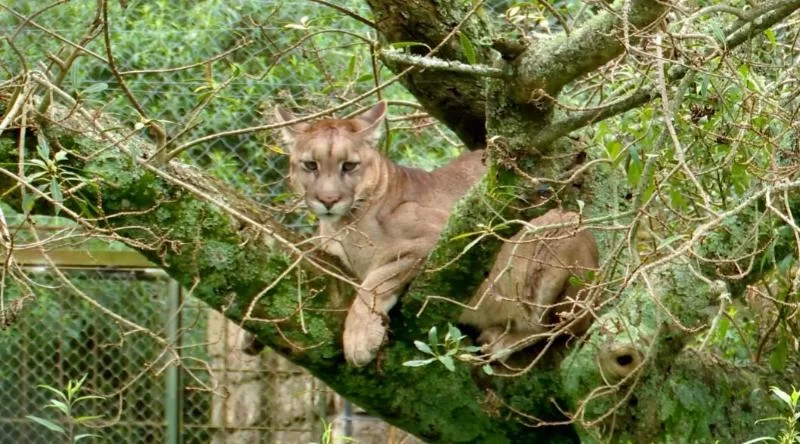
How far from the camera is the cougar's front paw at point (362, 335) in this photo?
557 cm

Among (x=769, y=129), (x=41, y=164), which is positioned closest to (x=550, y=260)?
(x=769, y=129)

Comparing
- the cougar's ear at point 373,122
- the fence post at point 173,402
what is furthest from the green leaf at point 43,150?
the fence post at point 173,402

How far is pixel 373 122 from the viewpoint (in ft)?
21.4

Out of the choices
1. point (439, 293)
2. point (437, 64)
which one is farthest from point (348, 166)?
point (437, 64)

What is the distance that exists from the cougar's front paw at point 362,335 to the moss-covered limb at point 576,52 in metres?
1.29

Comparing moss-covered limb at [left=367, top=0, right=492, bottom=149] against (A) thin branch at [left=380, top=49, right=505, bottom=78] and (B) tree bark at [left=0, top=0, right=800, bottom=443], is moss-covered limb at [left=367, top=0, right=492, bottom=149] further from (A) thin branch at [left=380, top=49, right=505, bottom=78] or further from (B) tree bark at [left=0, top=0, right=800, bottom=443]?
(A) thin branch at [left=380, top=49, right=505, bottom=78]

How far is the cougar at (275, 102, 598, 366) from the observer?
5742 millimetres

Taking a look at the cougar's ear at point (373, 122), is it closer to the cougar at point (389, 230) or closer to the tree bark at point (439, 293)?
the cougar at point (389, 230)

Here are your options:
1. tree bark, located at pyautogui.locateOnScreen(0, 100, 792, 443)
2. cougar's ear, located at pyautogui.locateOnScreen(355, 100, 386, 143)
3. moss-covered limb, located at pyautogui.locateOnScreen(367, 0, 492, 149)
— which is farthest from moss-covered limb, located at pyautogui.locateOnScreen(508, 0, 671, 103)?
cougar's ear, located at pyautogui.locateOnScreen(355, 100, 386, 143)

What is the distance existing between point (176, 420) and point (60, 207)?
3.92m

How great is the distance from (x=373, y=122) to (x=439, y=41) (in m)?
0.99

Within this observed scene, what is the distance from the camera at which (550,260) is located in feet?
19.7

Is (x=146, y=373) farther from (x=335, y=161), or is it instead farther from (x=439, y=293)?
(x=439, y=293)

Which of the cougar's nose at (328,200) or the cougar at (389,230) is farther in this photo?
the cougar's nose at (328,200)
